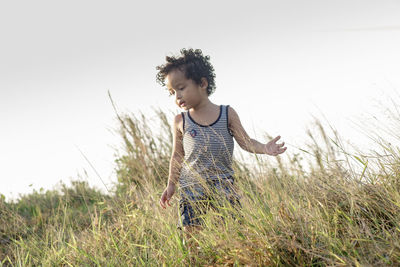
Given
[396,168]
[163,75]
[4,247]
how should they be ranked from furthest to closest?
[4,247], [163,75], [396,168]

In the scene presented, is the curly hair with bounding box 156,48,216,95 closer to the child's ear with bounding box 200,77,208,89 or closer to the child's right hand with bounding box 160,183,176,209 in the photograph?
the child's ear with bounding box 200,77,208,89

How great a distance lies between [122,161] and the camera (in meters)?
5.89

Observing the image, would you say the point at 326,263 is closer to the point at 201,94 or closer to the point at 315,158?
the point at 315,158

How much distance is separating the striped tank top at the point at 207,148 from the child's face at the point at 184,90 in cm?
14

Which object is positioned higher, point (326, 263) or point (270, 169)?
point (270, 169)

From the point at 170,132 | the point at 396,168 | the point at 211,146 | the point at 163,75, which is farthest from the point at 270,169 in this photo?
the point at 170,132

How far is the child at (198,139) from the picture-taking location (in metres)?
2.85

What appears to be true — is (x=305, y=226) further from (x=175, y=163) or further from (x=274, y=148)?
(x=175, y=163)

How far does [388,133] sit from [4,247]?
4163mm

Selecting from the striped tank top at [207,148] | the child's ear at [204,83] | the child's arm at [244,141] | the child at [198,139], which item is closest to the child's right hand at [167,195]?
the child at [198,139]

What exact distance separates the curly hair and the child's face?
0.05 meters

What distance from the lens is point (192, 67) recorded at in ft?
10.6

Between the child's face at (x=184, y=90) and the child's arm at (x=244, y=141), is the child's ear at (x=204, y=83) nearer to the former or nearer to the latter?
the child's face at (x=184, y=90)

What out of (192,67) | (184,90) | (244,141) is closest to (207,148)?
(244,141)
